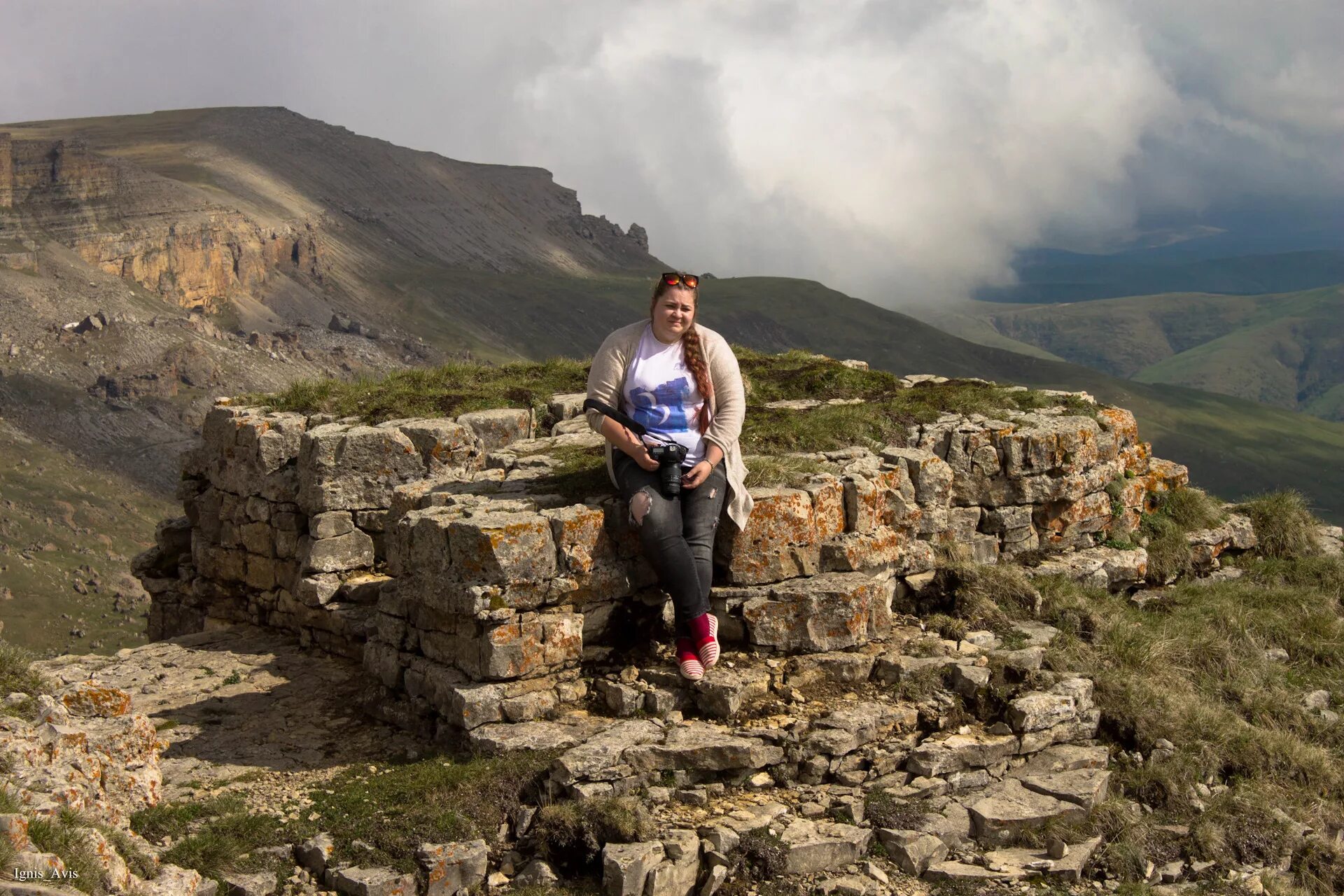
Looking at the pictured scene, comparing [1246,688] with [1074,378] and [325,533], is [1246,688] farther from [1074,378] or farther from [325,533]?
[1074,378]

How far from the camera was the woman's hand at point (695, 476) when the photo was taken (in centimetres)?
1026

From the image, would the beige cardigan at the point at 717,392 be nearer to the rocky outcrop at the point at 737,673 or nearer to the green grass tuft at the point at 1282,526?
the rocky outcrop at the point at 737,673

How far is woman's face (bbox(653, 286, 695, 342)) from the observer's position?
10562 millimetres

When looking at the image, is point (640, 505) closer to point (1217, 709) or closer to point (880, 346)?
point (1217, 709)

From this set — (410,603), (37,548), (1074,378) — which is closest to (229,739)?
(410,603)

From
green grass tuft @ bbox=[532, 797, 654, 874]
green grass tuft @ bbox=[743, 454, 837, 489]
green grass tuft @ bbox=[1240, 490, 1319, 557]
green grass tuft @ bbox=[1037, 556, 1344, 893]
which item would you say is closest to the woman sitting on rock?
green grass tuft @ bbox=[743, 454, 837, 489]

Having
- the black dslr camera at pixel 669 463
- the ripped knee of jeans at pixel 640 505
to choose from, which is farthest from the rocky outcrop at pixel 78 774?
the black dslr camera at pixel 669 463

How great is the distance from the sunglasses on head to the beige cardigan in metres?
0.42

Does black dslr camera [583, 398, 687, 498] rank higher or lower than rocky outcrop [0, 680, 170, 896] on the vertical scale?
higher

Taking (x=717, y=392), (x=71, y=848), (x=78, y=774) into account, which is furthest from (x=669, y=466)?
(x=71, y=848)

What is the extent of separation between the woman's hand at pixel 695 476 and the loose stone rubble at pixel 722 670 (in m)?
0.72

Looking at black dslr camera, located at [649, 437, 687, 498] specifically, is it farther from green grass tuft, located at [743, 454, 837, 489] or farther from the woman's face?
green grass tuft, located at [743, 454, 837, 489]

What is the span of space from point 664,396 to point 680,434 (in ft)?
1.26

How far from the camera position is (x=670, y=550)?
10062 millimetres
